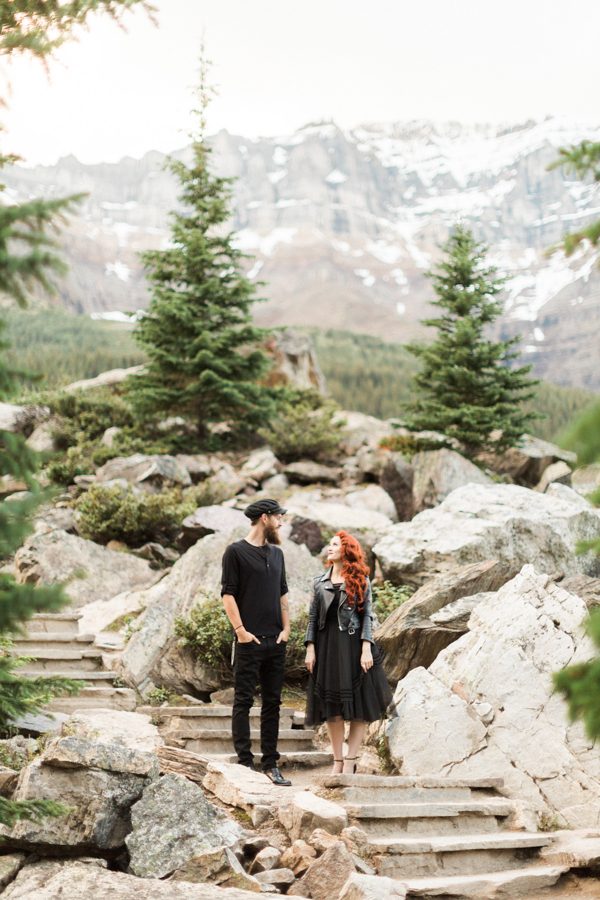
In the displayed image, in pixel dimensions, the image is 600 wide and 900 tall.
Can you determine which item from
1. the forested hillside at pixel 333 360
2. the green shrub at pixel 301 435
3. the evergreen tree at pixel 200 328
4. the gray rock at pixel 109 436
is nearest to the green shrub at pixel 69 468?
the gray rock at pixel 109 436

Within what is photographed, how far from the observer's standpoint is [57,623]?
11625mm

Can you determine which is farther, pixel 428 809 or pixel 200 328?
pixel 200 328

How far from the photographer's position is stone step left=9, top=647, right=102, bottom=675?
10148 mm

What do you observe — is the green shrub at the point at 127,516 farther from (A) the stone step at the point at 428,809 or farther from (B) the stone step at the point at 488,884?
(B) the stone step at the point at 488,884

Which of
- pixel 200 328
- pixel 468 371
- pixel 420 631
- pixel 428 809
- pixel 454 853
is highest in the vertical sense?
pixel 200 328

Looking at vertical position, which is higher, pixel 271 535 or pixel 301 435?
pixel 271 535

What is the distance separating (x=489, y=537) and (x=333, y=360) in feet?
232

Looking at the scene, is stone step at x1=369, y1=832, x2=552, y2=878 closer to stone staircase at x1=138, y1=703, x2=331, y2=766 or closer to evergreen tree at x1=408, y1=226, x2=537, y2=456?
stone staircase at x1=138, y1=703, x2=331, y2=766

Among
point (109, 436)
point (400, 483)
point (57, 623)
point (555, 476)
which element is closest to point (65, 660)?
point (57, 623)

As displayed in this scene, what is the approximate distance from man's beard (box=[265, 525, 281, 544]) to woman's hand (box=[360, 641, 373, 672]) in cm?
122

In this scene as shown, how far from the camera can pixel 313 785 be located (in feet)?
23.1

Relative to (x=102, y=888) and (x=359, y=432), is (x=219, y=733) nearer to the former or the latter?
(x=102, y=888)

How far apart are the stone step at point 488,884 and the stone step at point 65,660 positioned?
5.53m

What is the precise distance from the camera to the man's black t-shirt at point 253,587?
25.2 ft
